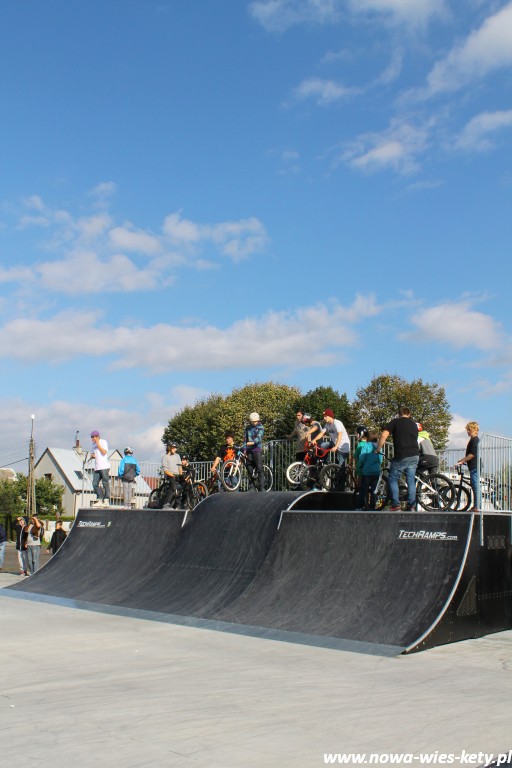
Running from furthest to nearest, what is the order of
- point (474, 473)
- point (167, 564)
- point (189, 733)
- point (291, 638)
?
point (167, 564)
point (474, 473)
point (291, 638)
point (189, 733)

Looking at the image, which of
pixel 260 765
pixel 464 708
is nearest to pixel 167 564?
pixel 464 708

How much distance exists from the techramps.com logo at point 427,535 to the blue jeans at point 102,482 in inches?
321

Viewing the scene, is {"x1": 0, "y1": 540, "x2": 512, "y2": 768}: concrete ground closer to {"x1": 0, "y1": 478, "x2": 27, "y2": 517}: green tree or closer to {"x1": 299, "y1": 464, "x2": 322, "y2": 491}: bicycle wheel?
{"x1": 299, "y1": 464, "x2": 322, "y2": 491}: bicycle wheel

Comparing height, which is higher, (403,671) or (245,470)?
(245,470)

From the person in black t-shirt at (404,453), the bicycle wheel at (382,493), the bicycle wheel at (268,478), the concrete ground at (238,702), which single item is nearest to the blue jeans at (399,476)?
the person in black t-shirt at (404,453)

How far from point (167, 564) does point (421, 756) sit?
335 inches

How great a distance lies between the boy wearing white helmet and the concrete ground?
20.8 feet

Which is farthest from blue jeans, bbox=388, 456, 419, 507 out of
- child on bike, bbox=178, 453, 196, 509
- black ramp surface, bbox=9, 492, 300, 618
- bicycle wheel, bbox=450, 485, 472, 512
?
child on bike, bbox=178, 453, 196, 509

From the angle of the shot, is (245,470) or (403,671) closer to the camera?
(403,671)

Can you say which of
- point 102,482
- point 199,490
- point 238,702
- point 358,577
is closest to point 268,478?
point 199,490

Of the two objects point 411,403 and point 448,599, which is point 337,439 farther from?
point 411,403

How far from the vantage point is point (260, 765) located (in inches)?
161

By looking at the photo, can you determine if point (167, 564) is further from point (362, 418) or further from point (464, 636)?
point (362, 418)

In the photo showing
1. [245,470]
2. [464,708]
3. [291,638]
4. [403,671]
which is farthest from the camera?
[245,470]
